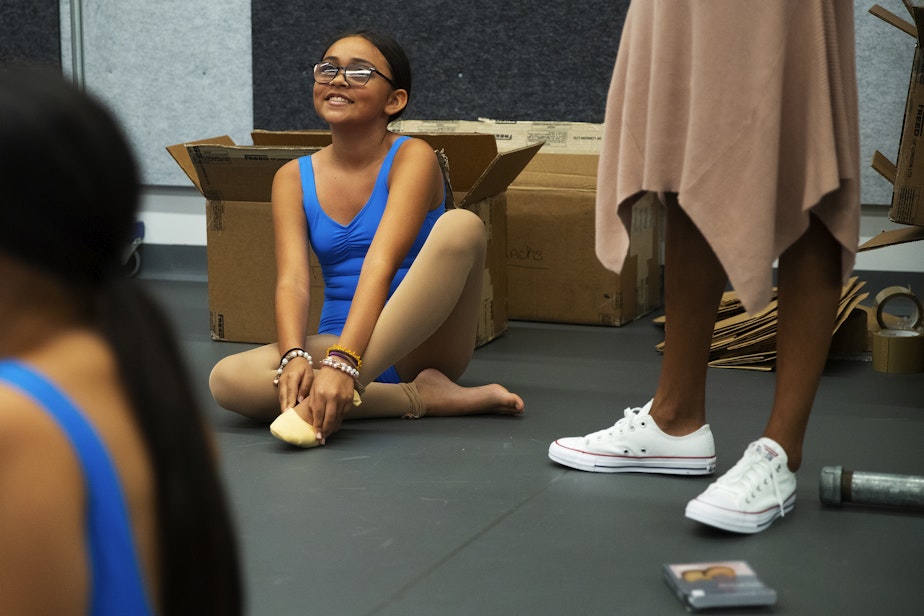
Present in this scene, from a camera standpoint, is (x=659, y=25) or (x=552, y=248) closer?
(x=659, y=25)

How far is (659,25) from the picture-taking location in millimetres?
1269

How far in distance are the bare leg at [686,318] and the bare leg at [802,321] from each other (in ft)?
0.29

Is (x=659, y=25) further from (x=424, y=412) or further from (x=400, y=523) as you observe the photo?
(x=424, y=412)

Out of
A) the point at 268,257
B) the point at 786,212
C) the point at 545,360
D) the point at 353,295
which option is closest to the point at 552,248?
the point at 545,360

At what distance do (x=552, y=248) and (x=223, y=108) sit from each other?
1.02 metres

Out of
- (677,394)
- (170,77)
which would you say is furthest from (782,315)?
(170,77)

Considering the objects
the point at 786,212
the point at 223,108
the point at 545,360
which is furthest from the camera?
the point at 223,108

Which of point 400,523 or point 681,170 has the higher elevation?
point 681,170

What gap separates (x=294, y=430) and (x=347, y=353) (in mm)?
123

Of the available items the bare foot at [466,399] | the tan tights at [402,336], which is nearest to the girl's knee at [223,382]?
the tan tights at [402,336]

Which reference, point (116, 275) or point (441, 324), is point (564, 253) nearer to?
point (441, 324)

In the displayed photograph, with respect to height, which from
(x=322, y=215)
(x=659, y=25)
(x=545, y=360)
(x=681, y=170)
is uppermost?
(x=659, y=25)

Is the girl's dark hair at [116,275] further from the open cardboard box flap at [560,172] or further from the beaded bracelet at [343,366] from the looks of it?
the open cardboard box flap at [560,172]

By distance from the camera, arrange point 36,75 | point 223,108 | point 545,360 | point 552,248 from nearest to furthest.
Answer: point 36,75 → point 545,360 → point 552,248 → point 223,108
